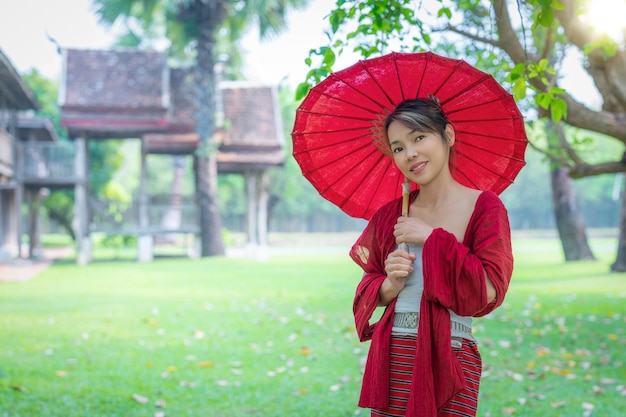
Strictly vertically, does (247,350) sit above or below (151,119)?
below

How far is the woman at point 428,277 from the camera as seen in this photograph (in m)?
2.27

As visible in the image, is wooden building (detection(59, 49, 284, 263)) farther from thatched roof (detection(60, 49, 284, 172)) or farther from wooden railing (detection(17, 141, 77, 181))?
wooden railing (detection(17, 141, 77, 181))

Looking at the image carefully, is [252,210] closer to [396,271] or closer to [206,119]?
[206,119]

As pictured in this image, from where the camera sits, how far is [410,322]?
8.06ft

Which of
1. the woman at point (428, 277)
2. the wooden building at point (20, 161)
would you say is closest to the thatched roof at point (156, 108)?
the wooden building at point (20, 161)

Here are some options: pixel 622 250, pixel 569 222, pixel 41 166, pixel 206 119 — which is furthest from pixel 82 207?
pixel 622 250

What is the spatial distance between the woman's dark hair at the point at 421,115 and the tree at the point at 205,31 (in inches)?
754

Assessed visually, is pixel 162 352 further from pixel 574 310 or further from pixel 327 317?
pixel 574 310

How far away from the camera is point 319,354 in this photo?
7.23m

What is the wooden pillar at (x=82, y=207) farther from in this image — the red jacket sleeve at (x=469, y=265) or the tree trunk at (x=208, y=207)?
the red jacket sleeve at (x=469, y=265)

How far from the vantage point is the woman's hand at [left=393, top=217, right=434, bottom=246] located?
2.38 metres

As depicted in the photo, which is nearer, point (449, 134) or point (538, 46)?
point (449, 134)

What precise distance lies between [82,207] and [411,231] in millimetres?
19800

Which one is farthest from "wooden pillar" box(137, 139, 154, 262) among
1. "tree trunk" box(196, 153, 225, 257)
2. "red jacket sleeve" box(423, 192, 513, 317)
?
"red jacket sleeve" box(423, 192, 513, 317)
